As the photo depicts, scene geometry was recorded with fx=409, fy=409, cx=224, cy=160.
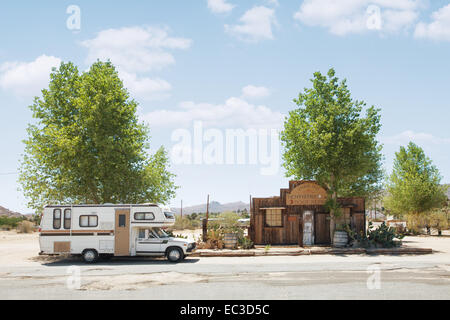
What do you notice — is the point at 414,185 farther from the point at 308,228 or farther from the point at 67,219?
the point at 67,219

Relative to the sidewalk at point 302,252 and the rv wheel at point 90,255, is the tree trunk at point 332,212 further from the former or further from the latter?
the rv wheel at point 90,255

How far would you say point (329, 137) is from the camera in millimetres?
23594

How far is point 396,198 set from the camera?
4128 cm

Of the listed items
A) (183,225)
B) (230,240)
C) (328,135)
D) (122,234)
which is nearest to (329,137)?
(328,135)

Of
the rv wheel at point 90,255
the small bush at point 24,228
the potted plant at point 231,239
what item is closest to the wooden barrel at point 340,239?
the potted plant at point 231,239

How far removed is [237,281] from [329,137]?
13121mm

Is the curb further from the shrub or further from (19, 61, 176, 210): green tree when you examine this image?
the shrub

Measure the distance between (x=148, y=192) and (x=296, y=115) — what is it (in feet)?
35.1

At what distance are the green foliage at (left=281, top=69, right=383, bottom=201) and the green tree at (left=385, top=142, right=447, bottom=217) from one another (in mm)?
16914

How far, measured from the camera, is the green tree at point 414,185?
40031 millimetres
